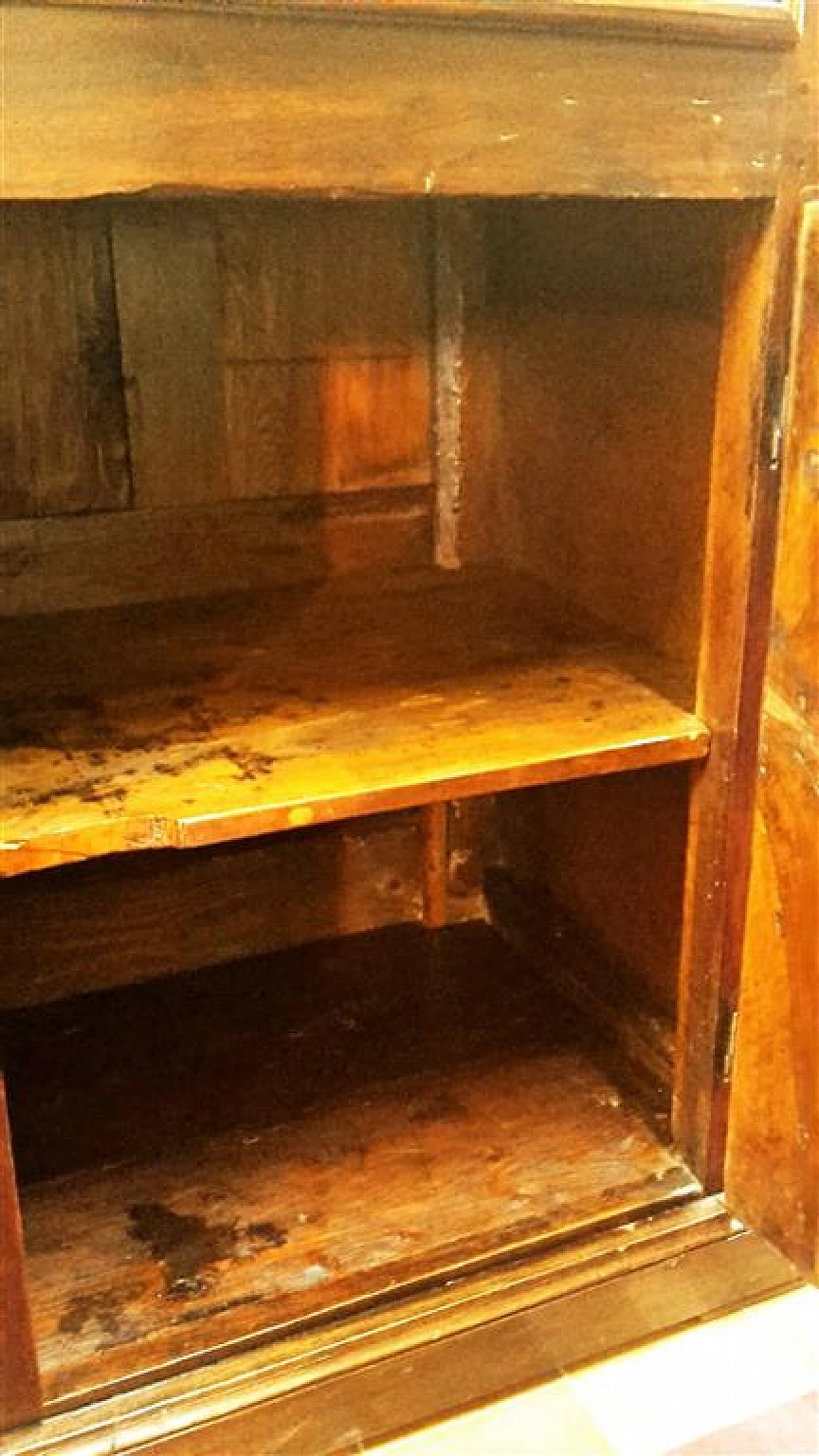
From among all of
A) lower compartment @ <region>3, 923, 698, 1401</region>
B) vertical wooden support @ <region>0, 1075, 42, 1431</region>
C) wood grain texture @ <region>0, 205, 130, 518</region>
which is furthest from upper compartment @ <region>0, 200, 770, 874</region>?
lower compartment @ <region>3, 923, 698, 1401</region>

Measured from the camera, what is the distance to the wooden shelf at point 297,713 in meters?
0.84

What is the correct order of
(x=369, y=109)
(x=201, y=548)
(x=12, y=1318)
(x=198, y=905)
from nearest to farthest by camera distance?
(x=369, y=109), (x=12, y=1318), (x=201, y=548), (x=198, y=905)

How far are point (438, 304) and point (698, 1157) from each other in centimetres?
85

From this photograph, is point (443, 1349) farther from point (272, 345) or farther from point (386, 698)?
point (272, 345)

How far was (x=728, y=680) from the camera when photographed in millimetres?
967

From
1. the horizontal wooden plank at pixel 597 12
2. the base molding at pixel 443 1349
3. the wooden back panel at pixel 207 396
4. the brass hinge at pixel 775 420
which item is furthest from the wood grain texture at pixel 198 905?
the horizontal wooden plank at pixel 597 12

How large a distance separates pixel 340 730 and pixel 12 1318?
449mm

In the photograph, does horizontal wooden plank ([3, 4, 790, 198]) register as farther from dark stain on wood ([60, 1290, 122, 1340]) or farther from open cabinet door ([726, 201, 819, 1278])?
dark stain on wood ([60, 1290, 122, 1340])

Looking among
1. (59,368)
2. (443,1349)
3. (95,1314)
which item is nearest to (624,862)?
(443,1349)

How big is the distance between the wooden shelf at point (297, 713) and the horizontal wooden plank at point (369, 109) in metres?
0.36

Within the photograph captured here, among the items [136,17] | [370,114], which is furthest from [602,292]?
[136,17]

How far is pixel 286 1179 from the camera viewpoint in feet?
3.75

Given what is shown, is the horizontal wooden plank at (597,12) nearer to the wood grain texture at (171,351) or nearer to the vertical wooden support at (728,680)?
the vertical wooden support at (728,680)

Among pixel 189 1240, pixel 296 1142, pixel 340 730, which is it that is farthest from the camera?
pixel 296 1142
